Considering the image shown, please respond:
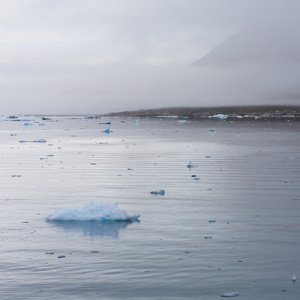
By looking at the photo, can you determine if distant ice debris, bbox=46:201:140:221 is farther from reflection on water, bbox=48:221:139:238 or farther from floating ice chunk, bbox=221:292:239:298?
floating ice chunk, bbox=221:292:239:298

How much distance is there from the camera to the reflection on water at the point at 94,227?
10.6m

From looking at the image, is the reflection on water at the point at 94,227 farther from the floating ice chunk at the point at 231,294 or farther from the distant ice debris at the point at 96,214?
the floating ice chunk at the point at 231,294

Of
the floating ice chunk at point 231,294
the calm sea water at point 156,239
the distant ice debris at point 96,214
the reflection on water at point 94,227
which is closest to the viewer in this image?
the floating ice chunk at point 231,294

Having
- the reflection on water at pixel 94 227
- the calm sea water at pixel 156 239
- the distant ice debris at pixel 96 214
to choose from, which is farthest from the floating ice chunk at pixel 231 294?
the distant ice debris at pixel 96 214

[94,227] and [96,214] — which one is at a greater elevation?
[96,214]

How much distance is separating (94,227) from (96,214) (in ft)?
1.68

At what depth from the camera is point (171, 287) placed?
7.67 m

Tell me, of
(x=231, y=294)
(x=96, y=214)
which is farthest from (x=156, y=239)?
(x=231, y=294)

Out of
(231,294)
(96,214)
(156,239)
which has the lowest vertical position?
(231,294)

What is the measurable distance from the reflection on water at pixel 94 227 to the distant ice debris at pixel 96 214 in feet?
0.39

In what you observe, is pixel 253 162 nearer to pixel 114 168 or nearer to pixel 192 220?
pixel 114 168

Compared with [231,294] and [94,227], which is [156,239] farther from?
[231,294]

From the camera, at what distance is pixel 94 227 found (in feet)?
36.4

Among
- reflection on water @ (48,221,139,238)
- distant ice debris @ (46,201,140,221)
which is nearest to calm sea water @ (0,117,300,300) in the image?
reflection on water @ (48,221,139,238)
